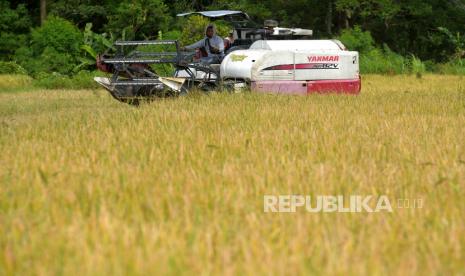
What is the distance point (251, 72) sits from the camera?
14.5 metres

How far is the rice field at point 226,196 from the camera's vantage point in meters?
3.40

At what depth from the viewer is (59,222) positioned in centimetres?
402

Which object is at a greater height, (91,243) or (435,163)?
(91,243)

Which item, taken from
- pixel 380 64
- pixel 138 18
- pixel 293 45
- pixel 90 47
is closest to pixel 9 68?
pixel 90 47

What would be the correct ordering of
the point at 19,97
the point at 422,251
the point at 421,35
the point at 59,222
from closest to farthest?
the point at 422,251 → the point at 59,222 → the point at 19,97 → the point at 421,35

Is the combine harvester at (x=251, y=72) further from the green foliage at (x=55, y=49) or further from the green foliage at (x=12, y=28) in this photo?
the green foliage at (x=12, y=28)

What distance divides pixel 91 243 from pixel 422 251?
4.30 feet

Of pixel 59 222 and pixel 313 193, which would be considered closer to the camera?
pixel 59 222

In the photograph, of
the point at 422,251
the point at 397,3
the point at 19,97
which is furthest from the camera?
the point at 397,3

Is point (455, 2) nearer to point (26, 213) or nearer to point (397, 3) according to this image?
point (397, 3)

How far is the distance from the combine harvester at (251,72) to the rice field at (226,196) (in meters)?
4.92

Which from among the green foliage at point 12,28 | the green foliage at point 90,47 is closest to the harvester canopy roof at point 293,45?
the green foliage at point 90,47

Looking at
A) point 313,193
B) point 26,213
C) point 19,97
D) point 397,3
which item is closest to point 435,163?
point 313,193

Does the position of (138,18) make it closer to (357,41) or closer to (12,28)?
(12,28)
